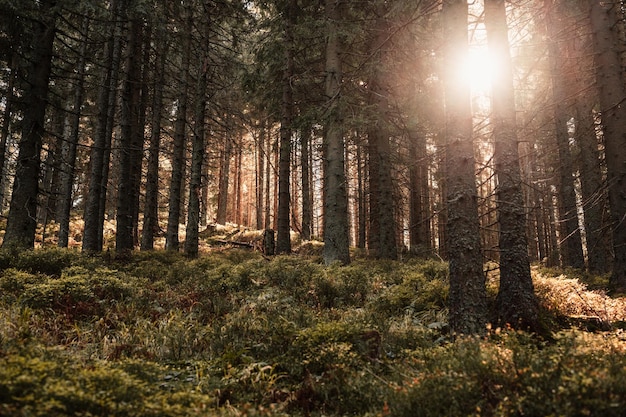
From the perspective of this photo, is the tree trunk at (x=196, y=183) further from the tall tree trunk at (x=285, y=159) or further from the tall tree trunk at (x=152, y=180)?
the tall tree trunk at (x=285, y=159)

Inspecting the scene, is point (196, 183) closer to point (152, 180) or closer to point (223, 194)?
point (152, 180)

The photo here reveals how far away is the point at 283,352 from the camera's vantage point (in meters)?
4.40

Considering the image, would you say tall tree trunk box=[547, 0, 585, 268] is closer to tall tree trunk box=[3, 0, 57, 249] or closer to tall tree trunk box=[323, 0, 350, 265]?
tall tree trunk box=[323, 0, 350, 265]

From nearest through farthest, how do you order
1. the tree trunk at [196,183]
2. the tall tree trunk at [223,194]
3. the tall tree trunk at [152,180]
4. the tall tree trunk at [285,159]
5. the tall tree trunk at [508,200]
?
the tall tree trunk at [508,200]
the tree trunk at [196,183]
the tall tree trunk at [285,159]
the tall tree trunk at [152,180]
the tall tree trunk at [223,194]

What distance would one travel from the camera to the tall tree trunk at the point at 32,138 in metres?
10.1

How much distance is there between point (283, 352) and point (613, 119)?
28.3 ft

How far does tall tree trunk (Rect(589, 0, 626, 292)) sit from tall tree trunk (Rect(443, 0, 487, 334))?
15.7ft

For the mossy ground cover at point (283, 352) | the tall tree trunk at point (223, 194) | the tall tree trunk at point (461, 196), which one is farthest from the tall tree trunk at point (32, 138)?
the tall tree trunk at point (223, 194)

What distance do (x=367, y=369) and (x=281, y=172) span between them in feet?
38.6

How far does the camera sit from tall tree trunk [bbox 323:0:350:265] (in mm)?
11180

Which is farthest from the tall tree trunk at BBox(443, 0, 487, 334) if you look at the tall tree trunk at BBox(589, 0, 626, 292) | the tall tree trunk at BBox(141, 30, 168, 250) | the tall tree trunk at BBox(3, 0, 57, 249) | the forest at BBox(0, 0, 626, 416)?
the tall tree trunk at BBox(141, 30, 168, 250)

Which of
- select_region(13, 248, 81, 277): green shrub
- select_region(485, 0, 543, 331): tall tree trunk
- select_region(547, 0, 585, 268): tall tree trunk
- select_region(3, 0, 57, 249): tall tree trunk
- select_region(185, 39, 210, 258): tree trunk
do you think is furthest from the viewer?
select_region(547, 0, 585, 268): tall tree trunk

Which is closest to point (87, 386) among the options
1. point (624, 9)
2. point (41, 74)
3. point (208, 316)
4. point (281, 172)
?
point (208, 316)

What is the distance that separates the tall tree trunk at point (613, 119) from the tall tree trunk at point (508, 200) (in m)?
3.65
